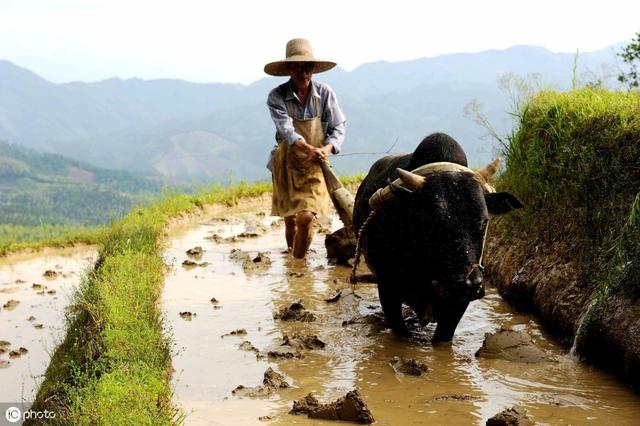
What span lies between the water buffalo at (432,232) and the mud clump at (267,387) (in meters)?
1.18

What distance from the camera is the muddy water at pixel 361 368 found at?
177 inches

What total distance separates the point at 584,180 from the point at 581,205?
226 millimetres

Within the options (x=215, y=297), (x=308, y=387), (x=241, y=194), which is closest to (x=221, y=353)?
(x=308, y=387)

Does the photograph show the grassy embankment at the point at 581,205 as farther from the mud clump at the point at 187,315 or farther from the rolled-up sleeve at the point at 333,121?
the mud clump at the point at 187,315

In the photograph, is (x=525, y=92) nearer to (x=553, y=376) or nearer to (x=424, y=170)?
(x=424, y=170)

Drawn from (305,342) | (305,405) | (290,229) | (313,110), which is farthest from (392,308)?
(290,229)

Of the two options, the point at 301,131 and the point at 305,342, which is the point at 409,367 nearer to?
the point at 305,342

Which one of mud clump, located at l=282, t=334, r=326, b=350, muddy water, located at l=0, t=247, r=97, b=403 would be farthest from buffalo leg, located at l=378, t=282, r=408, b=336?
muddy water, located at l=0, t=247, r=97, b=403

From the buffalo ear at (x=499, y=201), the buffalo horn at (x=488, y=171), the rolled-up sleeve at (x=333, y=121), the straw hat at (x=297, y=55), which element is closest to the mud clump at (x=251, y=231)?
the rolled-up sleeve at (x=333, y=121)

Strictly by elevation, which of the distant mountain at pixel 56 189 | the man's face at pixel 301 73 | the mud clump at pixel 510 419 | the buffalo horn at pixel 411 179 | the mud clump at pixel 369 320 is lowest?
the distant mountain at pixel 56 189

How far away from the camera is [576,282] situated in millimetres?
6098

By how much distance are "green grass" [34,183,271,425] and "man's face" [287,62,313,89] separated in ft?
7.80

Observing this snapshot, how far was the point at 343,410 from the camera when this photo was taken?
13.9 feet

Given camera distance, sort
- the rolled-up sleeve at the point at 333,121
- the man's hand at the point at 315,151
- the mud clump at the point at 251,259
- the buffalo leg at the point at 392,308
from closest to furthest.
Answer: the buffalo leg at the point at 392,308 < the man's hand at the point at 315,151 < the rolled-up sleeve at the point at 333,121 < the mud clump at the point at 251,259
